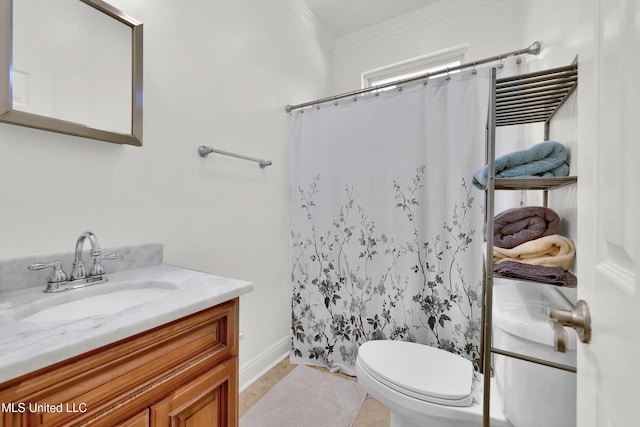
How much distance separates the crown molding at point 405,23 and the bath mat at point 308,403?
100 inches

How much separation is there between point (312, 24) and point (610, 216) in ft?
7.90

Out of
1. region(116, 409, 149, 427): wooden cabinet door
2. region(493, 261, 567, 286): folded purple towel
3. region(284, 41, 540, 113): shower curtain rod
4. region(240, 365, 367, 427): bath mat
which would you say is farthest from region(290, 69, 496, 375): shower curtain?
region(116, 409, 149, 427): wooden cabinet door

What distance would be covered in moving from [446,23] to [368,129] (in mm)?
1038

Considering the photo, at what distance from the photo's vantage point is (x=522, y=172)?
3.15 feet

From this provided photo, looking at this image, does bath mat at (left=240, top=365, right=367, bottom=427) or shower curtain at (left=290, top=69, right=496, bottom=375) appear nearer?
bath mat at (left=240, top=365, right=367, bottom=427)

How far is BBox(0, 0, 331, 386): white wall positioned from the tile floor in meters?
0.18

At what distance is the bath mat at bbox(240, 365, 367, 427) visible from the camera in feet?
4.63

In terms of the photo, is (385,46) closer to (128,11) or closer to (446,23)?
(446,23)

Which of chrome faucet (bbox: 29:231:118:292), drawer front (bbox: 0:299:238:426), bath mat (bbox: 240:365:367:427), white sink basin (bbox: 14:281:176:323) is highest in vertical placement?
chrome faucet (bbox: 29:231:118:292)

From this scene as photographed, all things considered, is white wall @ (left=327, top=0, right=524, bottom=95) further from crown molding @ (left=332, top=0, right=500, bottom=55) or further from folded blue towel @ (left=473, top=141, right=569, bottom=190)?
folded blue towel @ (left=473, top=141, right=569, bottom=190)

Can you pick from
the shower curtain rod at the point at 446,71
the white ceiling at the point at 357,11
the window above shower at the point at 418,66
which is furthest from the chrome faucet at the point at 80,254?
the white ceiling at the point at 357,11

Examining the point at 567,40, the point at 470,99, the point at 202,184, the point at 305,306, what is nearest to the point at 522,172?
the point at 567,40

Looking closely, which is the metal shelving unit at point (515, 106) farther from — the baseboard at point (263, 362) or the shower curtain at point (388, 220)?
the baseboard at point (263, 362)

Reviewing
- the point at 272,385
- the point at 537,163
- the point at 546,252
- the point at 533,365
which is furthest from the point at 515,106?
the point at 272,385
